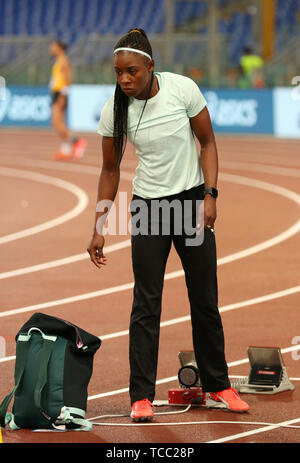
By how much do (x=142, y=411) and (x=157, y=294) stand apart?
63 cm

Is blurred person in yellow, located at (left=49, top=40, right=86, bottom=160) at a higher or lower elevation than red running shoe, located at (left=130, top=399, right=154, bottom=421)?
higher

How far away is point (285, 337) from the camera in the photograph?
7461 mm

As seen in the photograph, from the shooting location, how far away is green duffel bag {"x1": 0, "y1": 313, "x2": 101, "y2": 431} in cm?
540

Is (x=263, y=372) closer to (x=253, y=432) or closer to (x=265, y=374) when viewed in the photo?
(x=265, y=374)

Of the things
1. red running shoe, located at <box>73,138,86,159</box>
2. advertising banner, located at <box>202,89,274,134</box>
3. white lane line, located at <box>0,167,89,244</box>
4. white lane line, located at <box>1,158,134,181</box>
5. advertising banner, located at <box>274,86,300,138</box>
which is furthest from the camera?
advertising banner, located at <box>202,89,274,134</box>

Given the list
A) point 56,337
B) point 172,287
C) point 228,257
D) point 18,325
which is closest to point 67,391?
point 56,337

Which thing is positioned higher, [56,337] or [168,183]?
[168,183]

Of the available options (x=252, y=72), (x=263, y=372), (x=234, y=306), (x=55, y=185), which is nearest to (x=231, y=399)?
(x=263, y=372)

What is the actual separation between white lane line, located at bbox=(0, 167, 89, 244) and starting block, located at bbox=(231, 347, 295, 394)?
5.66m

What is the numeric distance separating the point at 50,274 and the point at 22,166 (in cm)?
1012

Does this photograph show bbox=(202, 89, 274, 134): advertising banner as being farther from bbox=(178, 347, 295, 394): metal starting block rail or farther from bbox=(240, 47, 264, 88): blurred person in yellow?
bbox=(178, 347, 295, 394): metal starting block rail

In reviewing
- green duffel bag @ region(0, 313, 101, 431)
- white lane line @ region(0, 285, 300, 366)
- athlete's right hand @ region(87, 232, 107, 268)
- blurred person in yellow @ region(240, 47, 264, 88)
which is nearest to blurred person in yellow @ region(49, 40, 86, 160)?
blurred person in yellow @ region(240, 47, 264, 88)

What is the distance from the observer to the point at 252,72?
83.4 ft
